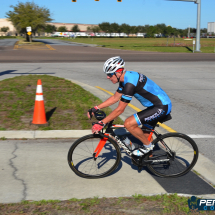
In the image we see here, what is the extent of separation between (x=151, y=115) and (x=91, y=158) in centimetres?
112

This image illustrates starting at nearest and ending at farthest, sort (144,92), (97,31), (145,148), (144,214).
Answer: (144,214) < (144,92) < (145,148) < (97,31)

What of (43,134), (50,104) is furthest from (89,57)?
(43,134)

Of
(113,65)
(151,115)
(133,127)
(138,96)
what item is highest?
(113,65)

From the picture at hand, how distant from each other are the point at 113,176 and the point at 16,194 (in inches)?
52.1

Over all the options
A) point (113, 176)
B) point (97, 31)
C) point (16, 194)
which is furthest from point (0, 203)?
point (97, 31)

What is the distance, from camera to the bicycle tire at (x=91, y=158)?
406 cm

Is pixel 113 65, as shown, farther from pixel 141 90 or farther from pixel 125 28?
pixel 125 28

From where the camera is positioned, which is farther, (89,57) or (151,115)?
(89,57)

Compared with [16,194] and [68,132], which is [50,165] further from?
[68,132]

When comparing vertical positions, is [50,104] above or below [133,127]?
below

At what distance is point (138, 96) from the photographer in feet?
13.1

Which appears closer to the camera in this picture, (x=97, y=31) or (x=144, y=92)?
(x=144, y=92)

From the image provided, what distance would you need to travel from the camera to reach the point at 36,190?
12.4 ft

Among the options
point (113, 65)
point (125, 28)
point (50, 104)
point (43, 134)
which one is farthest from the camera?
point (125, 28)
